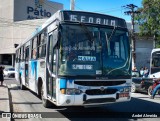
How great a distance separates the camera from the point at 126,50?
10.3 m

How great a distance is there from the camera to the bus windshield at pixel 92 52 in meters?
9.38

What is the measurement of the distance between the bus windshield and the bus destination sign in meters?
0.22

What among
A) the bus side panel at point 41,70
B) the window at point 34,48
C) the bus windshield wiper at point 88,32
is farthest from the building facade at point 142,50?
the bus windshield wiper at point 88,32

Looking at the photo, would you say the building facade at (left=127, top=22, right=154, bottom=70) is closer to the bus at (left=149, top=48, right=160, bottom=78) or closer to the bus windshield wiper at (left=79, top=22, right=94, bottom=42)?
the bus at (left=149, top=48, right=160, bottom=78)

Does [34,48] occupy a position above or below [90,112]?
above

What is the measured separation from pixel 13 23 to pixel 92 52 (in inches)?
2524

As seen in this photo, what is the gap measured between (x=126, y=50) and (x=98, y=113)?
99.2 inches

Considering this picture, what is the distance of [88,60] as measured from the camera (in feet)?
31.3

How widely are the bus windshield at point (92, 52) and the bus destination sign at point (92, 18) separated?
0.22 m

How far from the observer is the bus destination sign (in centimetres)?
979

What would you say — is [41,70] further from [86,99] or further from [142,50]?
[142,50]

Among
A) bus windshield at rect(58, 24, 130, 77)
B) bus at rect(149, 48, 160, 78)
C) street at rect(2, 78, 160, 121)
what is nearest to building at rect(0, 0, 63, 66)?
bus at rect(149, 48, 160, 78)

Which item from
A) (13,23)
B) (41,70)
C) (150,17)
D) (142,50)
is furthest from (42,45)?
(13,23)

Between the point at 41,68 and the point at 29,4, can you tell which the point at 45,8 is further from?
the point at 41,68
